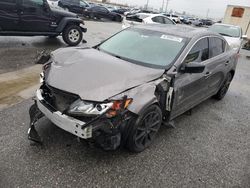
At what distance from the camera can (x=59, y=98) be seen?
2945 millimetres

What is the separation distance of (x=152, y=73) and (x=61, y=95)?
1258 millimetres

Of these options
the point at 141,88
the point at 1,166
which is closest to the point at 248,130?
the point at 141,88

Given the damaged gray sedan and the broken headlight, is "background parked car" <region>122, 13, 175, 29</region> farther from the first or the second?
the broken headlight

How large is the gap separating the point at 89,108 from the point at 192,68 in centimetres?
166

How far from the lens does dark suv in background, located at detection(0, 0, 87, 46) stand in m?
7.64

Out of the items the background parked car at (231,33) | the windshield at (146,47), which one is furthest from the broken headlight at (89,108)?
the background parked car at (231,33)

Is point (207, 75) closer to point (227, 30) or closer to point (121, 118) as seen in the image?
point (121, 118)

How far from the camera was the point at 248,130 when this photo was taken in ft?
14.6

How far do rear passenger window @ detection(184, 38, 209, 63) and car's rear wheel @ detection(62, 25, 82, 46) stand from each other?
6.25 meters

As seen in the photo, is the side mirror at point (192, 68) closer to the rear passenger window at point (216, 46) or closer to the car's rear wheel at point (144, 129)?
the car's rear wheel at point (144, 129)

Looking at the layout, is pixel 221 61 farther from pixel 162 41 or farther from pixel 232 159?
pixel 232 159

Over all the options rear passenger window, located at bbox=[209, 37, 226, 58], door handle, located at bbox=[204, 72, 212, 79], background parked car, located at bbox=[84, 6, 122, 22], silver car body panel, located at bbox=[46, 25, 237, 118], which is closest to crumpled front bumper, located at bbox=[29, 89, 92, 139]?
silver car body panel, located at bbox=[46, 25, 237, 118]

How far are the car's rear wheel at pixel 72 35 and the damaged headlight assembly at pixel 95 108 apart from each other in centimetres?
706

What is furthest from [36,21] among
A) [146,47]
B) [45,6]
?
[146,47]
